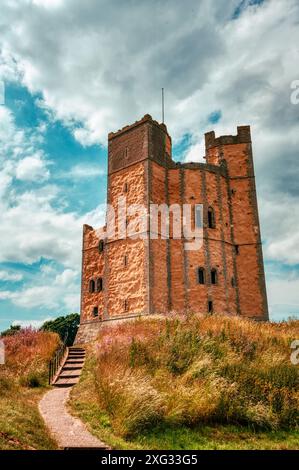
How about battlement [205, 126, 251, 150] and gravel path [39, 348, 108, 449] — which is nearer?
gravel path [39, 348, 108, 449]

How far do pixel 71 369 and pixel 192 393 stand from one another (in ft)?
26.4

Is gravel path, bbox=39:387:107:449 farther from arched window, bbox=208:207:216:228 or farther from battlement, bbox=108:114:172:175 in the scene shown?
battlement, bbox=108:114:172:175

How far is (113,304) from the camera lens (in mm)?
24156

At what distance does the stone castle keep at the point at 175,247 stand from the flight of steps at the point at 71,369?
5.27m

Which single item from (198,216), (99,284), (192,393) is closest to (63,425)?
(192,393)

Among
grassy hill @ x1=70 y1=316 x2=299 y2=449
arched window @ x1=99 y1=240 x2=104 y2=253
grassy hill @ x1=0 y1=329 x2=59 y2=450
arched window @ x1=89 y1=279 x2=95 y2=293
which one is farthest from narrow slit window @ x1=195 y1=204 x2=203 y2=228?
grassy hill @ x1=70 y1=316 x2=299 y2=449

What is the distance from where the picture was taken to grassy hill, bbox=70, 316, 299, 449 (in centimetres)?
740

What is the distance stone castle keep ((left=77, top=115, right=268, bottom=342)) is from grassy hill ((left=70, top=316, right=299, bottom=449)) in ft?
35.5

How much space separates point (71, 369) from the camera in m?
15.1

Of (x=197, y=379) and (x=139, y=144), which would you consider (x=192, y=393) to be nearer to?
(x=197, y=379)

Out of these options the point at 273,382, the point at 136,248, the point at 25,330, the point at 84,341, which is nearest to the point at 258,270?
the point at 136,248

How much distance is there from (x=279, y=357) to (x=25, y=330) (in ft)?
38.3
